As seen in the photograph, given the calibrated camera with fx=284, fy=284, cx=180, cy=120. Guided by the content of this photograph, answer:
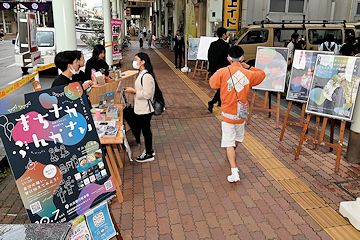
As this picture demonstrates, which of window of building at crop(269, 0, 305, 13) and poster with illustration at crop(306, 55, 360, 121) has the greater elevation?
window of building at crop(269, 0, 305, 13)

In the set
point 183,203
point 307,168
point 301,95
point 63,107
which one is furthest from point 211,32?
point 63,107

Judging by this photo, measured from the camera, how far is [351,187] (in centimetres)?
400

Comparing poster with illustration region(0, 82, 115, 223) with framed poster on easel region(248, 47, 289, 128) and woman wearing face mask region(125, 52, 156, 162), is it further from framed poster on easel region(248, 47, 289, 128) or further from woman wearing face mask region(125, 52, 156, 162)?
framed poster on easel region(248, 47, 289, 128)

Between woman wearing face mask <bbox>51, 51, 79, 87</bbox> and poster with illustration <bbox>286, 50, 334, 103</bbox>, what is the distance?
3744 millimetres

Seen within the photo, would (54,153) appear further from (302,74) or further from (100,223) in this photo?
(302,74)

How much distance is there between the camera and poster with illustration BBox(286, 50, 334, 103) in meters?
5.04

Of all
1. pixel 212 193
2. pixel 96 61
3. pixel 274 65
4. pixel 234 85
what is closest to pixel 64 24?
pixel 96 61

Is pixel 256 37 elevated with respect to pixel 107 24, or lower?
lower

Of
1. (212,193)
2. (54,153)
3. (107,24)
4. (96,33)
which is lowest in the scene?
(212,193)

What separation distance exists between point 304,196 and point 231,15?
10326mm

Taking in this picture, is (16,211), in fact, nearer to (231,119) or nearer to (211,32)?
(231,119)

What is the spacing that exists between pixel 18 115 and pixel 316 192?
12.1 ft

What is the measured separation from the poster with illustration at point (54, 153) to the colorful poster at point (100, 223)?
0.07m

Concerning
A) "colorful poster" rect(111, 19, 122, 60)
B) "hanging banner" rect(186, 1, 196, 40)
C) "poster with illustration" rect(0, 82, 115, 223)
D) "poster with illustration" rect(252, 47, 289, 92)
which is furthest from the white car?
"poster with illustration" rect(0, 82, 115, 223)
